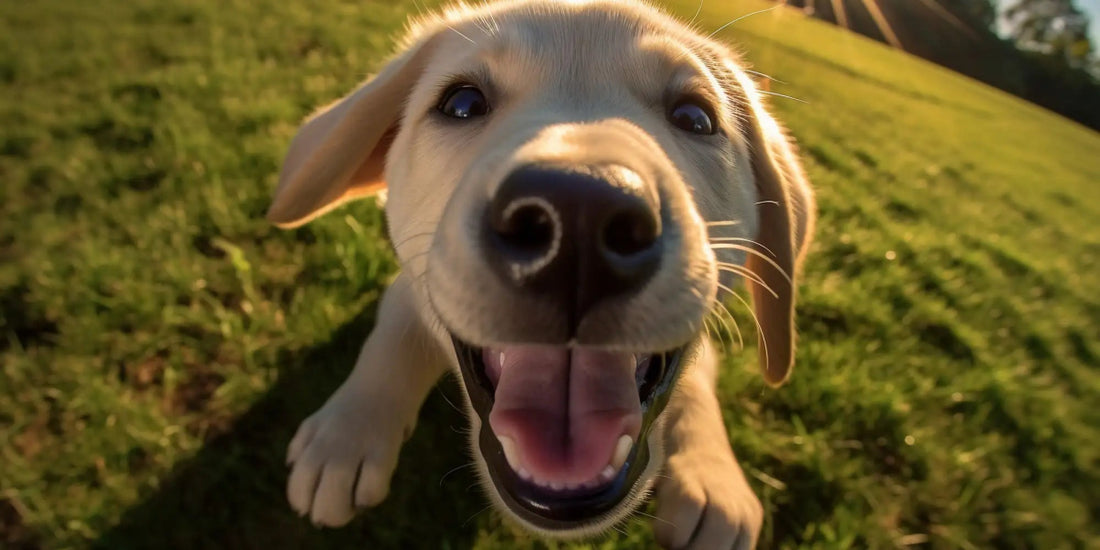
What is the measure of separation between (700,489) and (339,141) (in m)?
1.72

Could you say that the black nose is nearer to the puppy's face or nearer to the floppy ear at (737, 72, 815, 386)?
the puppy's face

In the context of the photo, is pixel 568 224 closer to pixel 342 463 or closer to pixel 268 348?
pixel 342 463

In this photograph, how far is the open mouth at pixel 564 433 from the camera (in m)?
1.58

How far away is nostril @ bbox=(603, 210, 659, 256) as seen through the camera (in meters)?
1.21

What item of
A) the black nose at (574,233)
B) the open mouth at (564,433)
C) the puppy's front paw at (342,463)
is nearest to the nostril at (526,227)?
the black nose at (574,233)

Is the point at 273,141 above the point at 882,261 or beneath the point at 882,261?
above

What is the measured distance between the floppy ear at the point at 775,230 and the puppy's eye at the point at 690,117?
27cm

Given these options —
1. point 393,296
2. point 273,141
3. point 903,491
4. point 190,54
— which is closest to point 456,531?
point 393,296

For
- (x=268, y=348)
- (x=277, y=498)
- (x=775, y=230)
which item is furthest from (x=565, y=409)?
(x=268, y=348)

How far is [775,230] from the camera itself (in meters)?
2.26

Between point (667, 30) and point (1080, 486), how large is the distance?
339 cm

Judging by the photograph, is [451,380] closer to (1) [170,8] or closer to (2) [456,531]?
(2) [456,531]

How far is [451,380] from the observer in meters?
2.94

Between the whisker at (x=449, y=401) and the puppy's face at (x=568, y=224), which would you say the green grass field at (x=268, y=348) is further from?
the puppy's face at (x=568, y=224)
